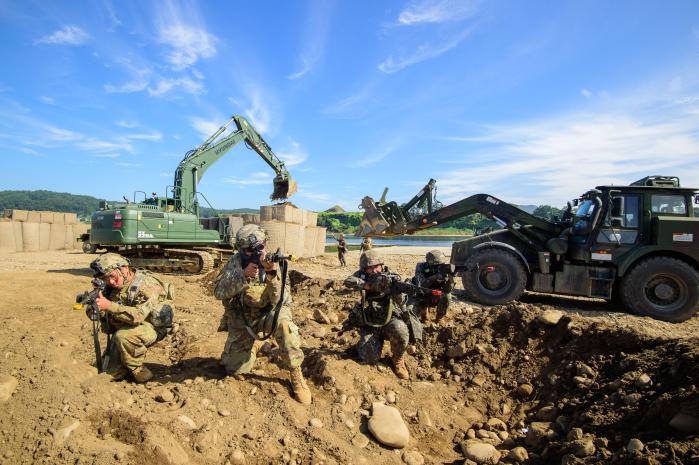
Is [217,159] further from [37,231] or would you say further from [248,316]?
[37,231]

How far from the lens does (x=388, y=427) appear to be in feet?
11.6

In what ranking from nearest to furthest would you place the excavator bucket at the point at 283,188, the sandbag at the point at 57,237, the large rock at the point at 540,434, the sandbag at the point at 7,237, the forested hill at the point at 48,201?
1. the large rock at the point at 540,434
2. the excavator bucket at the point at 283,188
3. the sandbag at the point at 7,237
4. the sandbag at the point at 57,237
5. the forested hill at the point at 48,201

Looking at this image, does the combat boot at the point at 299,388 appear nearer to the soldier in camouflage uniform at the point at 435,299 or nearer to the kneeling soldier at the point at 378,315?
the kneeling soldier at the point at 378,315

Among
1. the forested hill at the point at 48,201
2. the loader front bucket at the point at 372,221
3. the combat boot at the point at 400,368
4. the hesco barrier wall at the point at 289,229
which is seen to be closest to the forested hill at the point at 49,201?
the forested hill at the point at 48,201

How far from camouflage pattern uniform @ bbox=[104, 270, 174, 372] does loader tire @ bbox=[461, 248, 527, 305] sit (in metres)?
5.75

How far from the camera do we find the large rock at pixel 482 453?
10.4 feet

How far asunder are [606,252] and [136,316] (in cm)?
788

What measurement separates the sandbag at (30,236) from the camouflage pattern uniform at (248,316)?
22.3 meters

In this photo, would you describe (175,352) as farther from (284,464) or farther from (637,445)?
(637,445)

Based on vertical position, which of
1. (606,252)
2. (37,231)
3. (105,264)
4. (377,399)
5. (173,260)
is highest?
(37,231)

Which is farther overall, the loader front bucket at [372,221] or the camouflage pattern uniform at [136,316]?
the loader front bucket at [372,221]

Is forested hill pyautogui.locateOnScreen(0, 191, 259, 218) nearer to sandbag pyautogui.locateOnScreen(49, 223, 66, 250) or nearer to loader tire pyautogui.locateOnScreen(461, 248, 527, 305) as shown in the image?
sandbag pyautogui.locateOnScreen(49, 223, 66, 250)

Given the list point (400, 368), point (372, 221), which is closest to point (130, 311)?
point (400, 368)

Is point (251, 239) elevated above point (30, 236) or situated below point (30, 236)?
below
